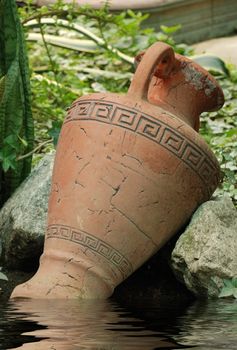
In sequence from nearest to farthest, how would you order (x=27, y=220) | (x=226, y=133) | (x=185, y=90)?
1. (x=185, y=90)
2. (x=27, y=220)
3. (x=226, y=133)

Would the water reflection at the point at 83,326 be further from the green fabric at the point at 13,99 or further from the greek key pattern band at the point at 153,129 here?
the green fabric at the point at 13,99

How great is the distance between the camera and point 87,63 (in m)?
8.98

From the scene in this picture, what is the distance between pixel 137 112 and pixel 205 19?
5538mm

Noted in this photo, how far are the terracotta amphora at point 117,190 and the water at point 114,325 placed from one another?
162 millimetres

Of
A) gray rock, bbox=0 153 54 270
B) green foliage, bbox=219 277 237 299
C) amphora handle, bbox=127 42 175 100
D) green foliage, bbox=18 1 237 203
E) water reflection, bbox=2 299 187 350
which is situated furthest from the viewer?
green foliage, bbox=18 1 237 203

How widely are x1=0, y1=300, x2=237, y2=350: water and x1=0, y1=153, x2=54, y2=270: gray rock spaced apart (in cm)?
69

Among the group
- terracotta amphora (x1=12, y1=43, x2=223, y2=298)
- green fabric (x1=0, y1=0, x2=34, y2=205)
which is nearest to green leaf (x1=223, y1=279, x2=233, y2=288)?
terracotta amphora (x1=12, y1=43, x2=223, y2=298)

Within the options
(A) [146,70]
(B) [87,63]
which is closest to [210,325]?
(A) [146,70]

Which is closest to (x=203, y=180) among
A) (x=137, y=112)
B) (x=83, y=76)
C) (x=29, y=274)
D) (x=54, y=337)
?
(x=137, y=112)

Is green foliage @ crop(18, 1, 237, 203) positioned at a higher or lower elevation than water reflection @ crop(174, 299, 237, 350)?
higher

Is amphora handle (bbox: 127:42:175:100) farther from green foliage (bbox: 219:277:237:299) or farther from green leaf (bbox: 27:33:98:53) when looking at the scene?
green leaf (bbox: 27:33:98:53)

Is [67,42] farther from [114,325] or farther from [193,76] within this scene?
[114,325]

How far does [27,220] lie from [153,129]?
0.81 metres

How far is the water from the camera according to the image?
3.60 metres
